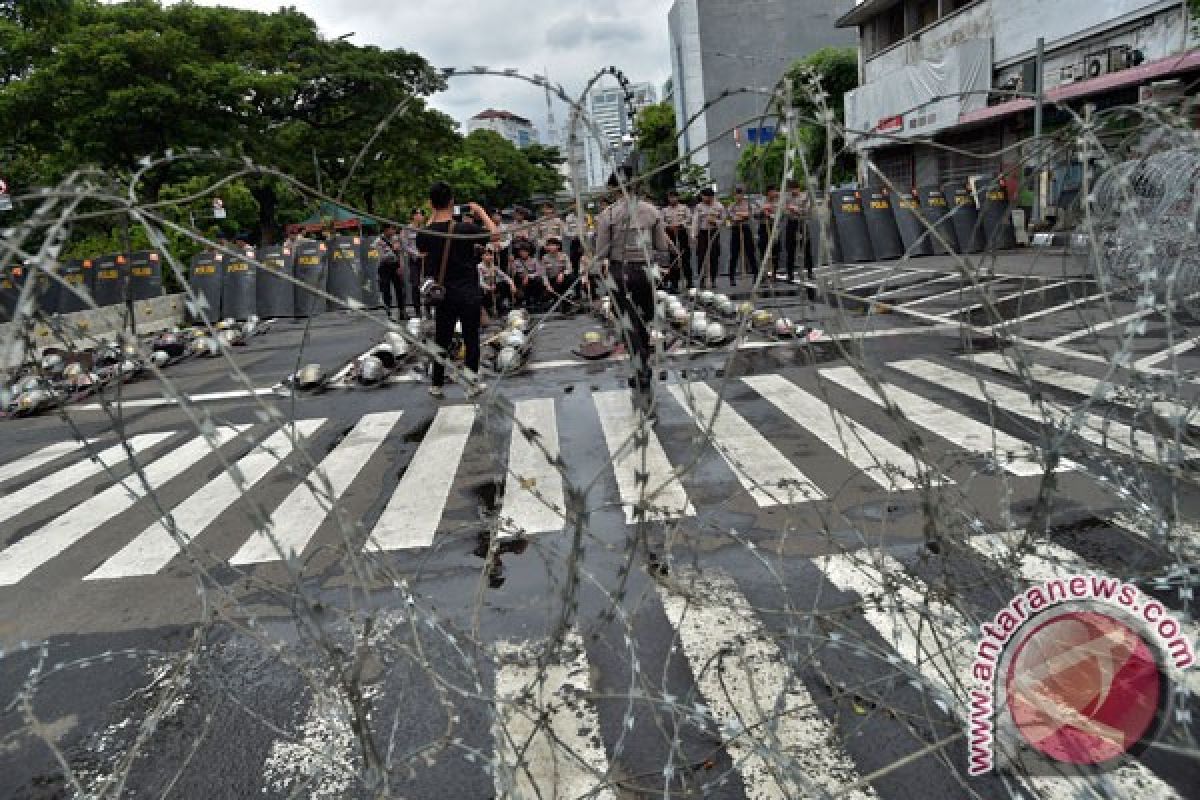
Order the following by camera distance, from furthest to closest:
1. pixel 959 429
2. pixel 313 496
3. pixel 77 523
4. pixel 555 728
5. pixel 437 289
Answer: pixel 437 289, pixel 959 429, pixel 77 523, pixel 313 496, pixel 555 728

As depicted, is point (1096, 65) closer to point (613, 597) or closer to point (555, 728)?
point (555, 728)

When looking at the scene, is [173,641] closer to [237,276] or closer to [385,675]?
[385,675]

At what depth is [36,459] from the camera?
24.6ft

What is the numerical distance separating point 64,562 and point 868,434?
533 centimetres

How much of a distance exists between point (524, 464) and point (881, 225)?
15.2m

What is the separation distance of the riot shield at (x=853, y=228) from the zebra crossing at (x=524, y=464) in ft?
36.9

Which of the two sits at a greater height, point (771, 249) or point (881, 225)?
point (771, 249)

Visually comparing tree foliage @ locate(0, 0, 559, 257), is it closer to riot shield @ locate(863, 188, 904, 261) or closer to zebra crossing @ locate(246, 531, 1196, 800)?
riot shield @ locate(863, 188, 904, 261)

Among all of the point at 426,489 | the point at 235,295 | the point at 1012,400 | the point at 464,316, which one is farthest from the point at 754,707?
the point at 235,295

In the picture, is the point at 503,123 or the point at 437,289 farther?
the point at 503,123

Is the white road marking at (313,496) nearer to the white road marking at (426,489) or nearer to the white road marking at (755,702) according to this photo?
the white road marking at (426,489)

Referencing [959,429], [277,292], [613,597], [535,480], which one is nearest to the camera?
[613,597]

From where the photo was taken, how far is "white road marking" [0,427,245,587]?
4.94 meters

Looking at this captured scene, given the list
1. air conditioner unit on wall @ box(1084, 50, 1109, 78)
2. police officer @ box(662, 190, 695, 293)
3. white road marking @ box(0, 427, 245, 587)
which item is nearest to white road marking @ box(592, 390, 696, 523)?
white road marking @ box(0, 427, 245, 587)
